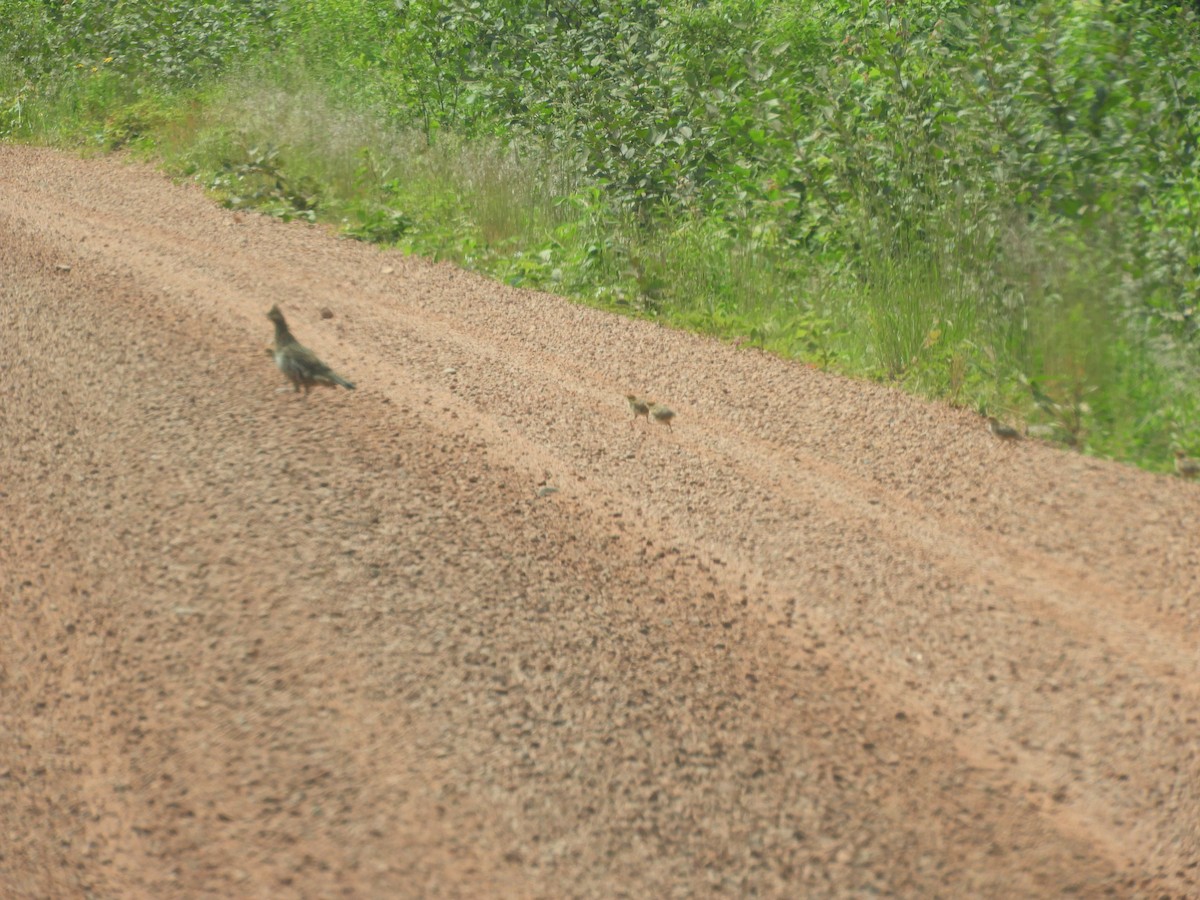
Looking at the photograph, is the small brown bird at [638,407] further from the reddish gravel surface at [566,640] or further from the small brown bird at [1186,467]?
the small brown bird at [1186,467]

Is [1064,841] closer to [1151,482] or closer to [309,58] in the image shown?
[1151,482]

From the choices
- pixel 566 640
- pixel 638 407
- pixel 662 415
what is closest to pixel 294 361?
pixel 638 407

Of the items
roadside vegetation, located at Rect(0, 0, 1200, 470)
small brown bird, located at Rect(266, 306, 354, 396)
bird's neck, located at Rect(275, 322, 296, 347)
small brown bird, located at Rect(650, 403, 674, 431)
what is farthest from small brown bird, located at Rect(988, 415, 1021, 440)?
bird's neck, located at Rect(275, 322, 296, 347)

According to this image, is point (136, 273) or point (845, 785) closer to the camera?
point (845, 785)

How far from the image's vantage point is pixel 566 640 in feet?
13.0

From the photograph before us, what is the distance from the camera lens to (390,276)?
26.2ft

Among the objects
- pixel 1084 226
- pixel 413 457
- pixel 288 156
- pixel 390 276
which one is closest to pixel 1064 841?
pixel 413 457

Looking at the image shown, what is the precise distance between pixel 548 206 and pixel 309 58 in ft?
16.6

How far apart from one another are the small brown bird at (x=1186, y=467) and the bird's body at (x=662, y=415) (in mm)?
2147

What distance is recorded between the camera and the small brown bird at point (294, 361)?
5520 millimetres

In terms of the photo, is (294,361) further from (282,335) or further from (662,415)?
(662,415)

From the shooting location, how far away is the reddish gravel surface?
315 cm

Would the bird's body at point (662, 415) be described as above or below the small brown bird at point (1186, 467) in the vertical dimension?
below

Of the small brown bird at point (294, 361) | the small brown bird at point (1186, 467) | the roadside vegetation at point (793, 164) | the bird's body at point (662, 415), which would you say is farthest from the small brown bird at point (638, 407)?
the small brown bird at point (1186, 467)
